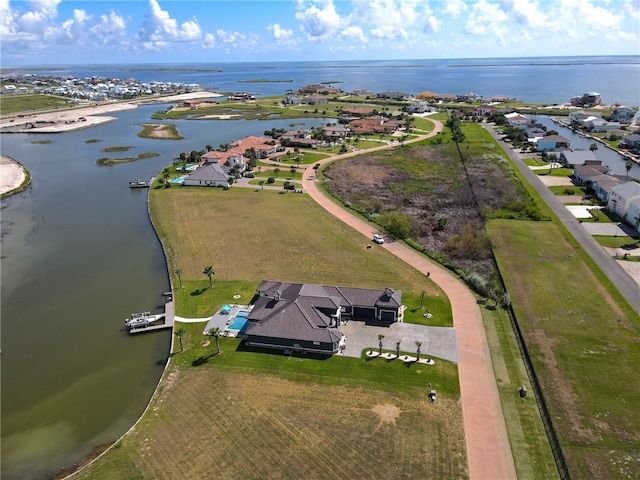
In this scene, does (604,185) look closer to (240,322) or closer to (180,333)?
(240,322)

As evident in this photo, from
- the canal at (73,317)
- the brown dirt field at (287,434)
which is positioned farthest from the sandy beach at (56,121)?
the brown dirt field at (287,434)

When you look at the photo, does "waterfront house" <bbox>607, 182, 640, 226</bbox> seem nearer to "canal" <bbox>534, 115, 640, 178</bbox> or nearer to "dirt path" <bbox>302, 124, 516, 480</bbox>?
"canal" <bbox>534, 115, 640, 178</bbox>

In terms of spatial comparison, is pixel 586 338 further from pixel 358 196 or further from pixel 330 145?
pixel 330 145

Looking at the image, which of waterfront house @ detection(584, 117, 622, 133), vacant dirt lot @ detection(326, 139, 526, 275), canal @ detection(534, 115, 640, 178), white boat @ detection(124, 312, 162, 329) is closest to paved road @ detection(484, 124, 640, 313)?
vacant dirt lot @ detection(326, 139, 526, 275)

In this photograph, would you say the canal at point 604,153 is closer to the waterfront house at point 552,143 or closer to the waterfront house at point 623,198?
the waterfront house at point 552,143

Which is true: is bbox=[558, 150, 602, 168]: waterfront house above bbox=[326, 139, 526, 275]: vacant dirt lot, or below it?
above

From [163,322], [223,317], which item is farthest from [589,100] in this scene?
[163,322]

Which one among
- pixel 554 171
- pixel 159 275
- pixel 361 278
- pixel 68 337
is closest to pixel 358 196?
pixel 361 278

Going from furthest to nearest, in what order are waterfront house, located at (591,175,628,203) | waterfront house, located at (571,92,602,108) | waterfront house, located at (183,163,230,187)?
waterfront house, located at (571,92,602,108), waterfront house, located at (183,163,230,187), waterfront house, located at (591,175,628,203)
